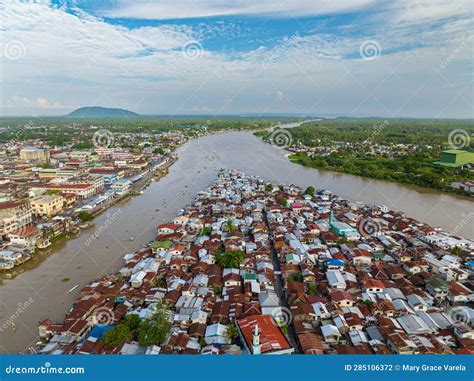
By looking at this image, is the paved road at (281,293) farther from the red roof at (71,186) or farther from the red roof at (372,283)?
the red roof at (71,186)

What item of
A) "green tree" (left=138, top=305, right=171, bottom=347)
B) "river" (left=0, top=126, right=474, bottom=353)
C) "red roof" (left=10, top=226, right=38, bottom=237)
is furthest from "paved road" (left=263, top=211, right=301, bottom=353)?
"red roof" (left=10, top=226, right=38, bottom=237)

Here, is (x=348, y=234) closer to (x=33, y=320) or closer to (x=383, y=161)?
(x=33, y=320)

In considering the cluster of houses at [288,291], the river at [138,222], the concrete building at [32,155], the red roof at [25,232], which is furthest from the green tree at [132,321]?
the concrete building at [32,155]

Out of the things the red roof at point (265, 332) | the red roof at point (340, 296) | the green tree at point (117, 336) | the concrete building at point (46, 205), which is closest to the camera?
the red roof at point (265, 332)

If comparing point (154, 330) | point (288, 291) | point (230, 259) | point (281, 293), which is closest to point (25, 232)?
point (230, 259)

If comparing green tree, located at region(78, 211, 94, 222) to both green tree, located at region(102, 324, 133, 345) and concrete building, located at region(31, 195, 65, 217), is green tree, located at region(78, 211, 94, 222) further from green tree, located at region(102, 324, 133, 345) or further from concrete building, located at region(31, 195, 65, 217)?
green tree, located at region(102, 324, 133, 345)

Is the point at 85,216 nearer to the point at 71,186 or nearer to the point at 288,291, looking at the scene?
the point at 71,186

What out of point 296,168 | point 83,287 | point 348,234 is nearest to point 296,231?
point 348,234
